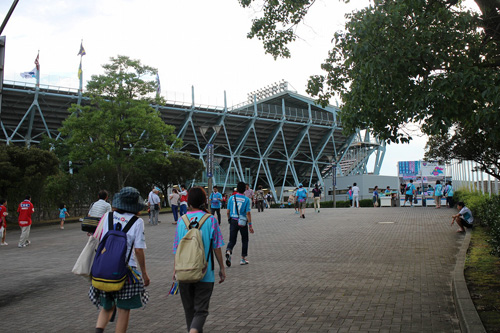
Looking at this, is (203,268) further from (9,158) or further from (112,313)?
(9,158)

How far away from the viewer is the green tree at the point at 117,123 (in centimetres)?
2675

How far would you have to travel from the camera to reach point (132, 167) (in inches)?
1170

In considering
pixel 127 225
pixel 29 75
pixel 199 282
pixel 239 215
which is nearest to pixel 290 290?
pixel 239 215

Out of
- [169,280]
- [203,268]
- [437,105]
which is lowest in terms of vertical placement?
[169,280]

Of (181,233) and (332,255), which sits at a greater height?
(181,233)

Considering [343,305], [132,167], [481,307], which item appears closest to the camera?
[481,307]

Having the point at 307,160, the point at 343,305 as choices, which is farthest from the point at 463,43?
the point at 307,160

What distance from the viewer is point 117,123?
2653 cm

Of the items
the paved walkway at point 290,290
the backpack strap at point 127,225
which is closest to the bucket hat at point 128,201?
the backpack strap at point 127,225

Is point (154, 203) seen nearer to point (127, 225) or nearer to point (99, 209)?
point (99, 209)

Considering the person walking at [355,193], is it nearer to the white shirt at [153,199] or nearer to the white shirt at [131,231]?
the white shirt at [153,199]

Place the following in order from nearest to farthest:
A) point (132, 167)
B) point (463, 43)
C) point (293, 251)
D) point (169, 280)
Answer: point (463, 43), point (169, 280), point (293, 251), point (132, 167)

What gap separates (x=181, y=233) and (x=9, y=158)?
808 inches

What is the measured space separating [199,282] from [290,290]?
339 cm
